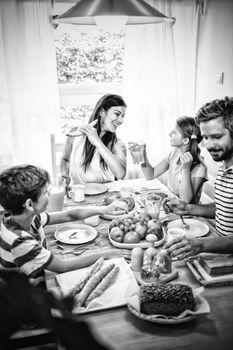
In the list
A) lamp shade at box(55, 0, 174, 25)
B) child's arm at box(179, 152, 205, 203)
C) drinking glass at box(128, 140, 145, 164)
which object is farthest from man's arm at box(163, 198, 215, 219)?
lamp shade at box(55, 0, 174, 25)

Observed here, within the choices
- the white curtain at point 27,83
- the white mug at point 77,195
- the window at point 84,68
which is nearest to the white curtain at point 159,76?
the window at point 84,68

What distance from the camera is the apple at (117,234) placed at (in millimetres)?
1707

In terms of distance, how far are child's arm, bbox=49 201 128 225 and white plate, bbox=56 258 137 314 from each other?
0.49 meters

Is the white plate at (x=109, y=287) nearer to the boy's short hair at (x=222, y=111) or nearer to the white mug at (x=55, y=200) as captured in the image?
the white mug at (x=55, y=200)

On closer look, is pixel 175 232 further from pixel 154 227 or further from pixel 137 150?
pixel 137 150

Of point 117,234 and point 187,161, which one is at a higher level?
point 187,161

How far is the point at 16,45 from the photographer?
325 cm

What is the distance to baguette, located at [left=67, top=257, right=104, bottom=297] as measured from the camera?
1324 millimetres

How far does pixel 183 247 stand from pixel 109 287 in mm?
343

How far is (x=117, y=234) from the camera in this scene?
1723 millimetres

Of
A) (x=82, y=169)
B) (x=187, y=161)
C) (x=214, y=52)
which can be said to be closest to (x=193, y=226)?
(x=187, y=161)

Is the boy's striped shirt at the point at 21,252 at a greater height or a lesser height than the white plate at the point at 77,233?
greater

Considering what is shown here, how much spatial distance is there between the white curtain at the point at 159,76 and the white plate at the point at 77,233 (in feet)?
6.44

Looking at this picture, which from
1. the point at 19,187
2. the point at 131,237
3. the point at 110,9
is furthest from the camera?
the point at 131,237
